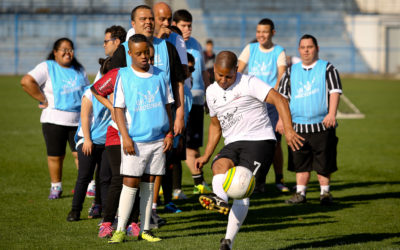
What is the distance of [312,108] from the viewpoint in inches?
325

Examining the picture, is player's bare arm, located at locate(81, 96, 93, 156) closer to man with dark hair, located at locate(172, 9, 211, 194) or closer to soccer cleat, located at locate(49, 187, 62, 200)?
soccer cleat, located at locate(49, 187, 62, 200)

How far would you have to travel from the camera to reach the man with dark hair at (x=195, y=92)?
873cm

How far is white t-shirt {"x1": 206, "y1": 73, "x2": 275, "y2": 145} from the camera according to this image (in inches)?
228

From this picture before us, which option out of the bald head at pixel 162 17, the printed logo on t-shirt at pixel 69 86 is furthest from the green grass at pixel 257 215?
the bald head at pixel 162 17

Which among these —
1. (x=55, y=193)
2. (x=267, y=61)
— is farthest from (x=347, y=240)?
(x=55, y=193)

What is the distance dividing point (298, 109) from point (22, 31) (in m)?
37.5

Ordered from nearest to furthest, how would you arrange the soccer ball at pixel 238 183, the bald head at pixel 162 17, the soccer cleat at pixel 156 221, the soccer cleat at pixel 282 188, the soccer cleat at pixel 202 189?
1. the soccer ball at pixel 238 183
2. the soccer cleat at pixel 156 221
3. the bald head at pixel 162 17
4. the soccer cleat at pixel 202 189
5. the soccer cleat at pixel 282 188

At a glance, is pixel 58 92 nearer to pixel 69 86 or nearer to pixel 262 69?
pixel 69 86

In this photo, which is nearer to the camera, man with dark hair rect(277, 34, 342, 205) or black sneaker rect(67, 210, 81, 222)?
black sneaker rect(67, 210, 81, 222)

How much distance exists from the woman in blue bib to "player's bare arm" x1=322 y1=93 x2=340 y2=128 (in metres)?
3.32

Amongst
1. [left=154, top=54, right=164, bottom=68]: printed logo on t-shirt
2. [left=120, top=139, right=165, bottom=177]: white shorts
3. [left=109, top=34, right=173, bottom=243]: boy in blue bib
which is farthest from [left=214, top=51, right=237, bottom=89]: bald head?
[left=154, top=54, right=164, bottom=68]: printed logo on t-shirt

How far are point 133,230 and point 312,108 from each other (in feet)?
10.5

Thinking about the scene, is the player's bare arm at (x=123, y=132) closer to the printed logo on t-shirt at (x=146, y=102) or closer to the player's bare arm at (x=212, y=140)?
the printed logo on t-shirt at (x=146, y=102)

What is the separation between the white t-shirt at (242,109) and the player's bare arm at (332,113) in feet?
7.50
